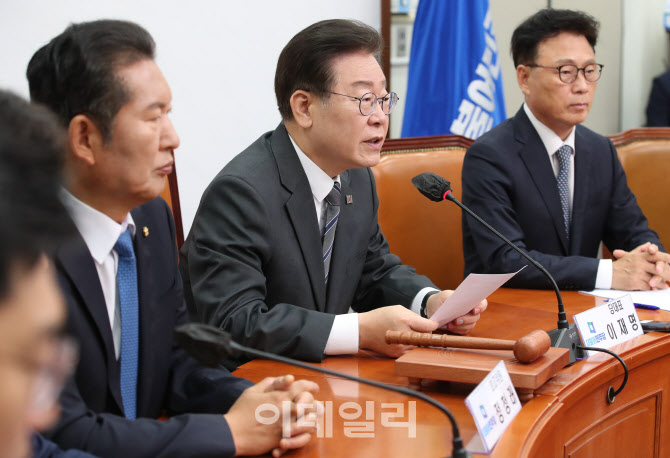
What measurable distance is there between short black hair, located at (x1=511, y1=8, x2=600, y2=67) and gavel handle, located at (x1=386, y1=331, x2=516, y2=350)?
156cm

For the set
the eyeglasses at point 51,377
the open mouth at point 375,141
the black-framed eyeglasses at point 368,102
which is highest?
the black-framed eyeglasses at point 368,102

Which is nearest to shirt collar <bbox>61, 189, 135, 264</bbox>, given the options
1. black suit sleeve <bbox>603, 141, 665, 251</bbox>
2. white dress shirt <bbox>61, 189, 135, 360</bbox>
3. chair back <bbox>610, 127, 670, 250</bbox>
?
white dress shirt <bbox>61, 189, 135, 360</bbox>

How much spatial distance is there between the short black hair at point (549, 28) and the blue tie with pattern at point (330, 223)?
1.15 meters

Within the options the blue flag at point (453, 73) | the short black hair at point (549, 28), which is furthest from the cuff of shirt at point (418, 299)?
the blue flag at point (453, 73)

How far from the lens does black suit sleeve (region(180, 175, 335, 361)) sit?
1.61m

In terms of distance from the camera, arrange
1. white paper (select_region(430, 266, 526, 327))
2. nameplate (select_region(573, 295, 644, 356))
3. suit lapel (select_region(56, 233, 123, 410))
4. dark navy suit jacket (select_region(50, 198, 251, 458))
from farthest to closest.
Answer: nameplate (select_region(573, 295, 644, 356)) < white paper (select_region(430, 266, 526, 327)) < suit lapel (select_region(56, 233, 123, 410)) < dark navy suit jacket (select_region(50, 198, 251, 458))

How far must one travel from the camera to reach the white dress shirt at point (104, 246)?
1315 mm

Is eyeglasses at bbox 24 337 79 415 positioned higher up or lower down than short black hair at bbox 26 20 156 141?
lower down

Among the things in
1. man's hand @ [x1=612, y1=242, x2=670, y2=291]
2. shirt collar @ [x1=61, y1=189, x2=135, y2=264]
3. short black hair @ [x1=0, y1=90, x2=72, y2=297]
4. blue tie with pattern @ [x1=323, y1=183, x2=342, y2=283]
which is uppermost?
short black hair @ [x1=0, y1=90, x2=72, y2=297]

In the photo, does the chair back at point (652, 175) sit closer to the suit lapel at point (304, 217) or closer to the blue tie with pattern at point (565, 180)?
the blue tie with pattern at point (565, 180)

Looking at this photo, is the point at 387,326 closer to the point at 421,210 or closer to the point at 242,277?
the point at 242,277

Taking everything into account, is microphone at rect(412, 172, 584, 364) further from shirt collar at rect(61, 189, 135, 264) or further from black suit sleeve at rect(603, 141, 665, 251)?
black suit sleeve at rect(603, 141, 665, 251)

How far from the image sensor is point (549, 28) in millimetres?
2707

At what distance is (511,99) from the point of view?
4.52 metres
